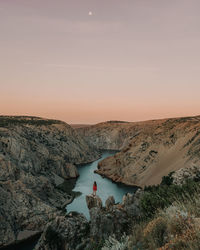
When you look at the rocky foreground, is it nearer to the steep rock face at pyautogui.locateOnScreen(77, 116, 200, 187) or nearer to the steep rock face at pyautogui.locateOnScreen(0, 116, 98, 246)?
the steep rock face at pyautogui.locateOnScreen(0, 116, 98, 246)

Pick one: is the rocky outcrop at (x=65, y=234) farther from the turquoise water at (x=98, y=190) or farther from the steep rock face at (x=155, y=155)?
the steep rock face at (x=155, y=155)

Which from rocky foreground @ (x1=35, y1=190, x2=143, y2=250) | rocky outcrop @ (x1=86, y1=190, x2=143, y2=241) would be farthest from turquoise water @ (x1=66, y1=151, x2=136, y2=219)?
rocky outcrop @ (x1=86, y1=190, x2=143, y2=241)

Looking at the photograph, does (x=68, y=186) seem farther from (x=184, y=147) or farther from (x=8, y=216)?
(x=184, y=147)

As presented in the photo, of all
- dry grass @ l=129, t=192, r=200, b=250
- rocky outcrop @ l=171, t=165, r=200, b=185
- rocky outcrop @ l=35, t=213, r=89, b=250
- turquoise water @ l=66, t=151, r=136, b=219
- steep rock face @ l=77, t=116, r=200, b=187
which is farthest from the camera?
steep rock face @ l=77, t=116, r=200, b=187

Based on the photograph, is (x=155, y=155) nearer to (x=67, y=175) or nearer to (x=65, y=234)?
(x=67, y=175)

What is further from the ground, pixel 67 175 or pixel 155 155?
pixel 155 155

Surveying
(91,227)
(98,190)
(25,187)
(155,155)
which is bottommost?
(98,190)

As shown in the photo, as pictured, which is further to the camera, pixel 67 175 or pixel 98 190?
pixel 67 175

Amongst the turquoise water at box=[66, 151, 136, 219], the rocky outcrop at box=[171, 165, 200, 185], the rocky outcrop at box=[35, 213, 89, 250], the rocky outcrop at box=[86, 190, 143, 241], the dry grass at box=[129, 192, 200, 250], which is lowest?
the turquoise water at box=[66, 151, 136, 219]

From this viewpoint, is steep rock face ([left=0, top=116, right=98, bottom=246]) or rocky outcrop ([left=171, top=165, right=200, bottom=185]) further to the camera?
steep rock face ([left=0, top=116, right=98, bottom=246])

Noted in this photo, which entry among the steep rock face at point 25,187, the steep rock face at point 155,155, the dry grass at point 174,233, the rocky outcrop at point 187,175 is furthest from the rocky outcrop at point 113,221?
the steep rock face at point 155,155

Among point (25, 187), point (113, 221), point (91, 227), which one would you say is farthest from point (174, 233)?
point (25, 187)

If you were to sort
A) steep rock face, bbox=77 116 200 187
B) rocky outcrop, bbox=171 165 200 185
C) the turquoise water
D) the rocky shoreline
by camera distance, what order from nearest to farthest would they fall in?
the rocky shoreline
rocky outcrop, bbox=171 165 200 185
the turquoise water
steep rock face, bbox=77 116 200 187

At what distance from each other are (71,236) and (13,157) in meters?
50.0
